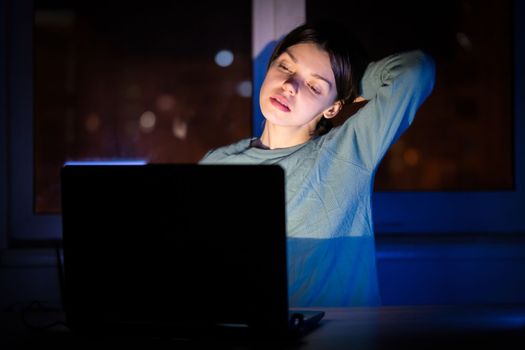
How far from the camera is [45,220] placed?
219 centimetres

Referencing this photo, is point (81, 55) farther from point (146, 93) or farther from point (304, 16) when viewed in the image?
point (304, 16)

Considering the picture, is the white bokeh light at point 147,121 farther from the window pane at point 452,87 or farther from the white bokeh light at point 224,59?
the window pane at point 452,87

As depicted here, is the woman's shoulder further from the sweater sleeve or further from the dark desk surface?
the dark desk surface

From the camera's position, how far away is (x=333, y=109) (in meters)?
1.78

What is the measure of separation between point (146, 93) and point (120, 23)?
26cm

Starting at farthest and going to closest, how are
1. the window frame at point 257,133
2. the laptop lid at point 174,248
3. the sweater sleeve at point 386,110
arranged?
1. the window frame at point 257,133
2. the sweater sleeve at point 386,110
3. the laptop lid at point 174,248

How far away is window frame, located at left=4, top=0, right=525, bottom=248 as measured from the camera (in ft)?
7.00

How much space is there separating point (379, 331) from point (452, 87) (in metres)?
1.44

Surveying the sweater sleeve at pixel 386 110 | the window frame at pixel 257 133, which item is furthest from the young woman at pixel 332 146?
the window frame at pixel 257 133

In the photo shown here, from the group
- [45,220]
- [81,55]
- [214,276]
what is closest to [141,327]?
[214,276]

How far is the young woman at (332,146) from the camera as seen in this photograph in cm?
164

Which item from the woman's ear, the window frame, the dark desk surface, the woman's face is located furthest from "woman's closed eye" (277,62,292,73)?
the dark desk surface

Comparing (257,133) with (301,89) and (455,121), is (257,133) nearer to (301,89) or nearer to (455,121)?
(301,89)

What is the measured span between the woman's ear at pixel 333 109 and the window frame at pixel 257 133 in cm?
38
